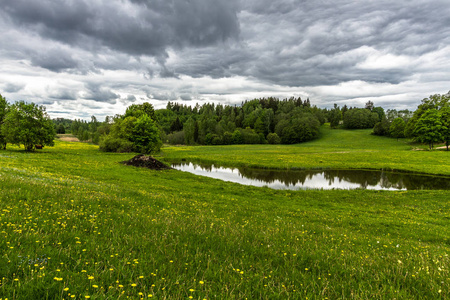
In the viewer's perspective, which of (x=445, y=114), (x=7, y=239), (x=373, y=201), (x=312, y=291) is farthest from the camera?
(x=445, y=114)

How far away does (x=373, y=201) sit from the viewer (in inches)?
902

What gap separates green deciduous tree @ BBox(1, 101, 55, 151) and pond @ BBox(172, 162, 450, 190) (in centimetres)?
4291

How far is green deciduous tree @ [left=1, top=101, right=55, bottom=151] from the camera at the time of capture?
45000 millimetres

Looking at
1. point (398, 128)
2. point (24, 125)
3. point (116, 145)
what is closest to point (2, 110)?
point (24, 125)

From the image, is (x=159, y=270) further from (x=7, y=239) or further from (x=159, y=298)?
(x=7, y=239)

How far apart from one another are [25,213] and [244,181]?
100ft

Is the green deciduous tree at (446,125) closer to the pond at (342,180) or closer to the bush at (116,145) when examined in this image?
the pond at (342,180)

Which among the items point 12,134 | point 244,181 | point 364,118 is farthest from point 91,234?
point 364,118

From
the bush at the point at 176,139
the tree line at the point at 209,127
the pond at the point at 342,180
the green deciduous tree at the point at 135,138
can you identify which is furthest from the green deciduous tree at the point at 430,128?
the bush at the point at 176,139

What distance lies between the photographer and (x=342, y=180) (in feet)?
120

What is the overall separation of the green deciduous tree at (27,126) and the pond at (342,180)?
A: 42.9m

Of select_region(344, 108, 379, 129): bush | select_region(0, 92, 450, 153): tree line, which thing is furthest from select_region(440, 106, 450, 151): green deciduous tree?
select_region(344, 108, 379, 129): bush

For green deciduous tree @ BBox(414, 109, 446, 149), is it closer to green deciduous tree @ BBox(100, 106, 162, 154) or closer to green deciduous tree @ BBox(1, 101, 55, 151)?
green deciduous tree @ BBox(100, 106, 162, 154)

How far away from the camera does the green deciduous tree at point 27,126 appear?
45.0 metres
